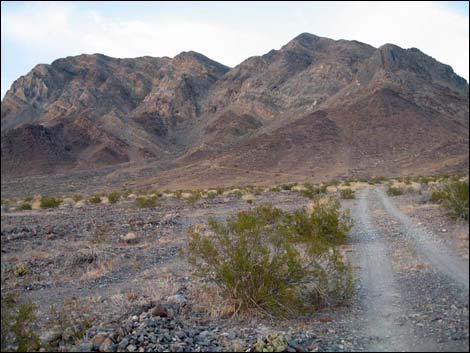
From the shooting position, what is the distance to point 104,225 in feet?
74.1

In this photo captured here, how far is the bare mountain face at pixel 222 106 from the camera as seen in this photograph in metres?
69.1

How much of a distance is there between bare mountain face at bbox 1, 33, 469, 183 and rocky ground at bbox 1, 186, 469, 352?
26.6 m

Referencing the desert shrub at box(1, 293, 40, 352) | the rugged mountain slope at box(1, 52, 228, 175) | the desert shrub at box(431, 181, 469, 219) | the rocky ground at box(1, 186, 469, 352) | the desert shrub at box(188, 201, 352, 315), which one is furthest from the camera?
the rugged mountain slope at box(1, 52, 228, 175)

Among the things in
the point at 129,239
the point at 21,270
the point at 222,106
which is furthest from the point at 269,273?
the point at 222,106

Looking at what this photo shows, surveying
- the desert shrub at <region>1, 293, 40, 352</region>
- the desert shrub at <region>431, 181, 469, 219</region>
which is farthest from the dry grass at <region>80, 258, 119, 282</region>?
the desert shrub at <region>431, 181, 469, 219</region>

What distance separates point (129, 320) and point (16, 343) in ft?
7.15

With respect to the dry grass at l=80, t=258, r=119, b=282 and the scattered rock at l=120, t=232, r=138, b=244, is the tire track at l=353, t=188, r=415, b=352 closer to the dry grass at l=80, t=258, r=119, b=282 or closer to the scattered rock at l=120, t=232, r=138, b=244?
the dry grass at l=80, t=258, r=119, b=282

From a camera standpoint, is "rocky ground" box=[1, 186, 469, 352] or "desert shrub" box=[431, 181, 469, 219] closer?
"desert shrub" box=[431, 181, 469, 219]

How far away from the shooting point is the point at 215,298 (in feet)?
27.8

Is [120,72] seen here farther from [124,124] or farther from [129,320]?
[129,320]

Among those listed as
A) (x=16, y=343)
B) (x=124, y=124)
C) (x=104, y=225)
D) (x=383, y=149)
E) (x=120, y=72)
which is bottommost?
(x=104, y=225)

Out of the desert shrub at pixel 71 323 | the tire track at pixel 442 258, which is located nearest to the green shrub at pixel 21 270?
the desert shrub at pixel 71 323

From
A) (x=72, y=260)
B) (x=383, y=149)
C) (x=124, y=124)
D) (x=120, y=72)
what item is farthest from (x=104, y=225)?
(x=120, y=72)

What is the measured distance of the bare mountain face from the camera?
69.1 m
